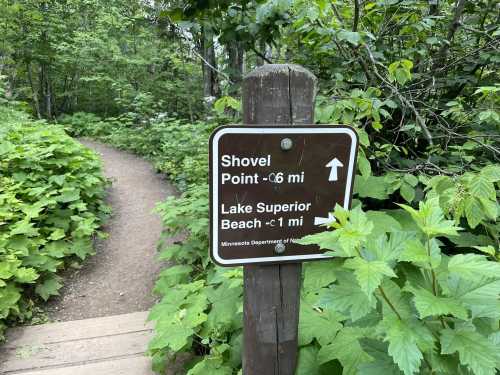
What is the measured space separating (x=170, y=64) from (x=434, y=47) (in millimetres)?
15235

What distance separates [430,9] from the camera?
334cm

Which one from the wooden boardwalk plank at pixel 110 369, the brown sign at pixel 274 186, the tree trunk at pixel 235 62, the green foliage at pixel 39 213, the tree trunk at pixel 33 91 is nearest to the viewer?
the brown sign at pixel 274 186

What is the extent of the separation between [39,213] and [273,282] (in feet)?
16.1

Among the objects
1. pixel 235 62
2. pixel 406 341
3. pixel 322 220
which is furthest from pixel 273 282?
pixel 235 62

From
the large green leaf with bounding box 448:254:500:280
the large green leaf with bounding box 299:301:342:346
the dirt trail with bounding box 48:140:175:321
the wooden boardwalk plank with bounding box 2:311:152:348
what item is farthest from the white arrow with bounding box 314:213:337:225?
the dirt trail with bounding box 48:140:175:321

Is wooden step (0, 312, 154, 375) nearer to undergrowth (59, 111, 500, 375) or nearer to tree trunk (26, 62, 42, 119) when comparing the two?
undergrowth (59, 111, 500, 375)

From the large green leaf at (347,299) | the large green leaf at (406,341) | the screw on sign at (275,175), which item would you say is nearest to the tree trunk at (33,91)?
the screw on sign at (275,175)

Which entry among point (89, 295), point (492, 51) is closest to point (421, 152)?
point (492, 51)

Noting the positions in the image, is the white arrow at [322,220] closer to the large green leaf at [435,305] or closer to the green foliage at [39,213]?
the large green leaf at [435,305]

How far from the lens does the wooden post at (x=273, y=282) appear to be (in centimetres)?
125

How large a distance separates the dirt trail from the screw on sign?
3.69m

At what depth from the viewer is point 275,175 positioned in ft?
4.08

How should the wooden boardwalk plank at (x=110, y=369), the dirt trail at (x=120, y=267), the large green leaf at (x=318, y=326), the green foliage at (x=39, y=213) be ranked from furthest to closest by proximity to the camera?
the dirt trail at (x=120, y=267) → the green foliage at (x=39, y=213) → the wooden boardwalk plank at (x=110, y=369) → the large green leaf at (x=318, y=326)

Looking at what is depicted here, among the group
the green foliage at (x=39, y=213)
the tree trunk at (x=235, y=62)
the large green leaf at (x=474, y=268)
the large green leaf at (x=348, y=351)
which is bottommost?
the green foliage at (x=39, y=213)
